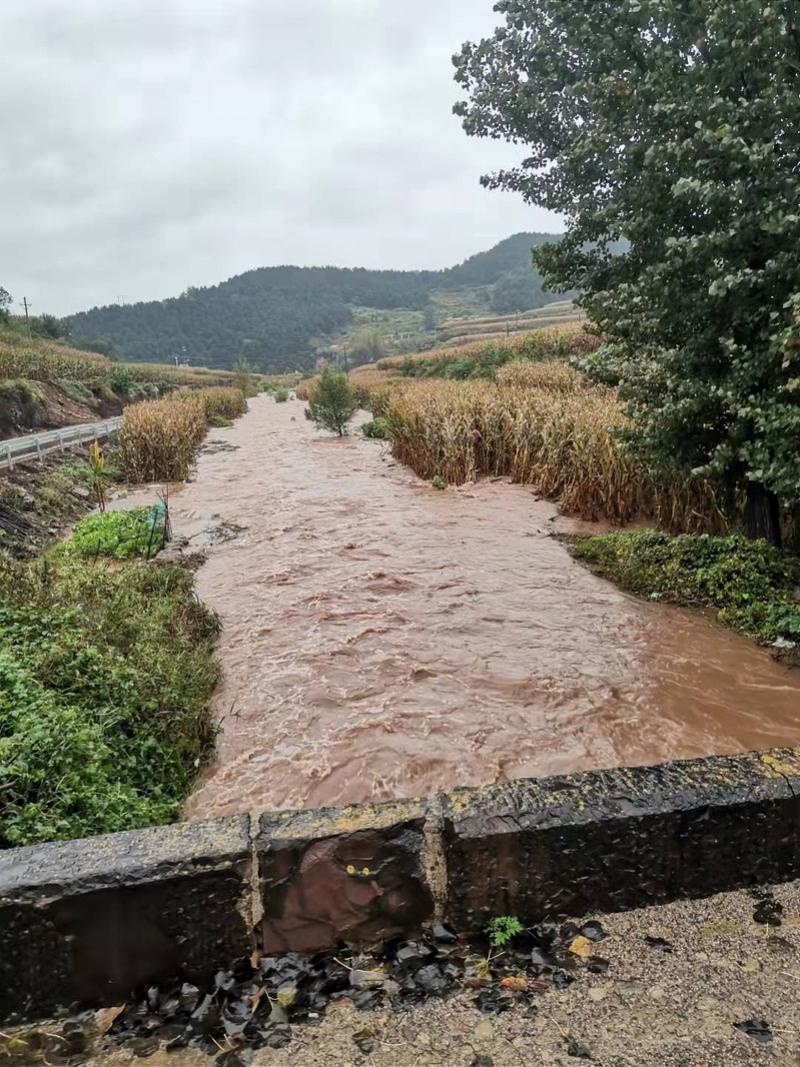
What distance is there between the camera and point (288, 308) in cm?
16000

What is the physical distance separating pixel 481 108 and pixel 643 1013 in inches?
301

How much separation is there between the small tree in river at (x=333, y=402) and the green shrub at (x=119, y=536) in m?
12.7

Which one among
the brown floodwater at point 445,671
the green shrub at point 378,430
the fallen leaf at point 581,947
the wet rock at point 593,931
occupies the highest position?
the green shrub at point 378,430

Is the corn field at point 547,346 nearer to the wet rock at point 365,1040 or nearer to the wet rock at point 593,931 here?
the wet rock at point 593,931

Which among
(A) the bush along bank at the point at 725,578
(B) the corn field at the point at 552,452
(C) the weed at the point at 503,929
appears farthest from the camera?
(B) the corn field at the point at 552,452

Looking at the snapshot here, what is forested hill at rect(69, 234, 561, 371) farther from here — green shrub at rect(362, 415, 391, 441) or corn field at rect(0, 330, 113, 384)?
green shrub at rect(362, 415, 391, 441)

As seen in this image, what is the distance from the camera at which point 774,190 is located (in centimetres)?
475

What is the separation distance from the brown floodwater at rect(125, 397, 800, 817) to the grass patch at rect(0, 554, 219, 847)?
0.95 feet

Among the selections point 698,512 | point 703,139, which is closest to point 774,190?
point 703,139

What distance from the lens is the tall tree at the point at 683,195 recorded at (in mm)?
4664

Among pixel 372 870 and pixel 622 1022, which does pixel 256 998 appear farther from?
pixel 622 1022

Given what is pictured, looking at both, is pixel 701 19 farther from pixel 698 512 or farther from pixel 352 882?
pixel 352 882

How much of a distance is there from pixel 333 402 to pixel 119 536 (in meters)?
13.7

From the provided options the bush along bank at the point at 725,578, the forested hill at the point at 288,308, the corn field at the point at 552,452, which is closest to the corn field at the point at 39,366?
the corn field at the point at 552,452
